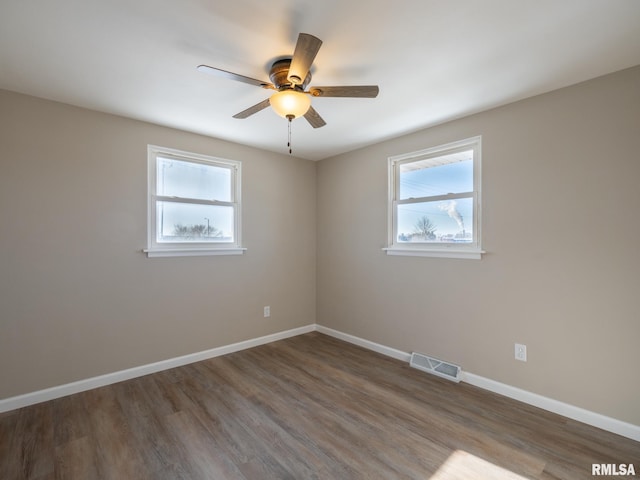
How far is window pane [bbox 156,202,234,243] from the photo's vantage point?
317 cm

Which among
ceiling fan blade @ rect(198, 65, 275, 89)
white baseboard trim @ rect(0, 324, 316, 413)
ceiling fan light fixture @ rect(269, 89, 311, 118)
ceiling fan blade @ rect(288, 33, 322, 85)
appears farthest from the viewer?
white baseboard trim @ rect(0, 324, 316, 413)

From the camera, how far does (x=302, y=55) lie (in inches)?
62.6

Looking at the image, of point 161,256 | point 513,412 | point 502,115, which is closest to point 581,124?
point 502,115

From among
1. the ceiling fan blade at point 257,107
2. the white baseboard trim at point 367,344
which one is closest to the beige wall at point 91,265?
the white baseboard trim at point 367,344

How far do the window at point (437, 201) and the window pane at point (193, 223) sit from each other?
6.52 feet

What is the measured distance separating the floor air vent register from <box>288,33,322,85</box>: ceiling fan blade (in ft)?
9.28

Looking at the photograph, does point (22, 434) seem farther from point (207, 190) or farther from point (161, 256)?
point (207, 190)

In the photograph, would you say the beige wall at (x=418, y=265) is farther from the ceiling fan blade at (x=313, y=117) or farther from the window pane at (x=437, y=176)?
the ceiling fan blade at (x=313, y=117)

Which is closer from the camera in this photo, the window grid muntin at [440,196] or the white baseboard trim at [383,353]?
the white baseboard trim at [383,353]

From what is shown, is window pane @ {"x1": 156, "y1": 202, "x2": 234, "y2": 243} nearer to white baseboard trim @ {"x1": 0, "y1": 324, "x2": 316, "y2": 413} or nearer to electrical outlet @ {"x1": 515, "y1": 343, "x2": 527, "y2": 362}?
white baseboard trim @ {"x1": 0, "y1": 324, "x2": 316, "y2": 413}

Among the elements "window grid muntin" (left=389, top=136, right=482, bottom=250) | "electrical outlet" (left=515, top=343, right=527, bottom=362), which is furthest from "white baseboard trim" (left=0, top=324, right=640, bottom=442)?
"window grid muntin" (left=389, top=136, right=482, bottom=250)

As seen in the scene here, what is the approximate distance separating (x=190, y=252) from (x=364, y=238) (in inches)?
81.0

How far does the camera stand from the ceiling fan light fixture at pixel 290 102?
188 centimetres

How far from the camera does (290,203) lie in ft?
13.7
